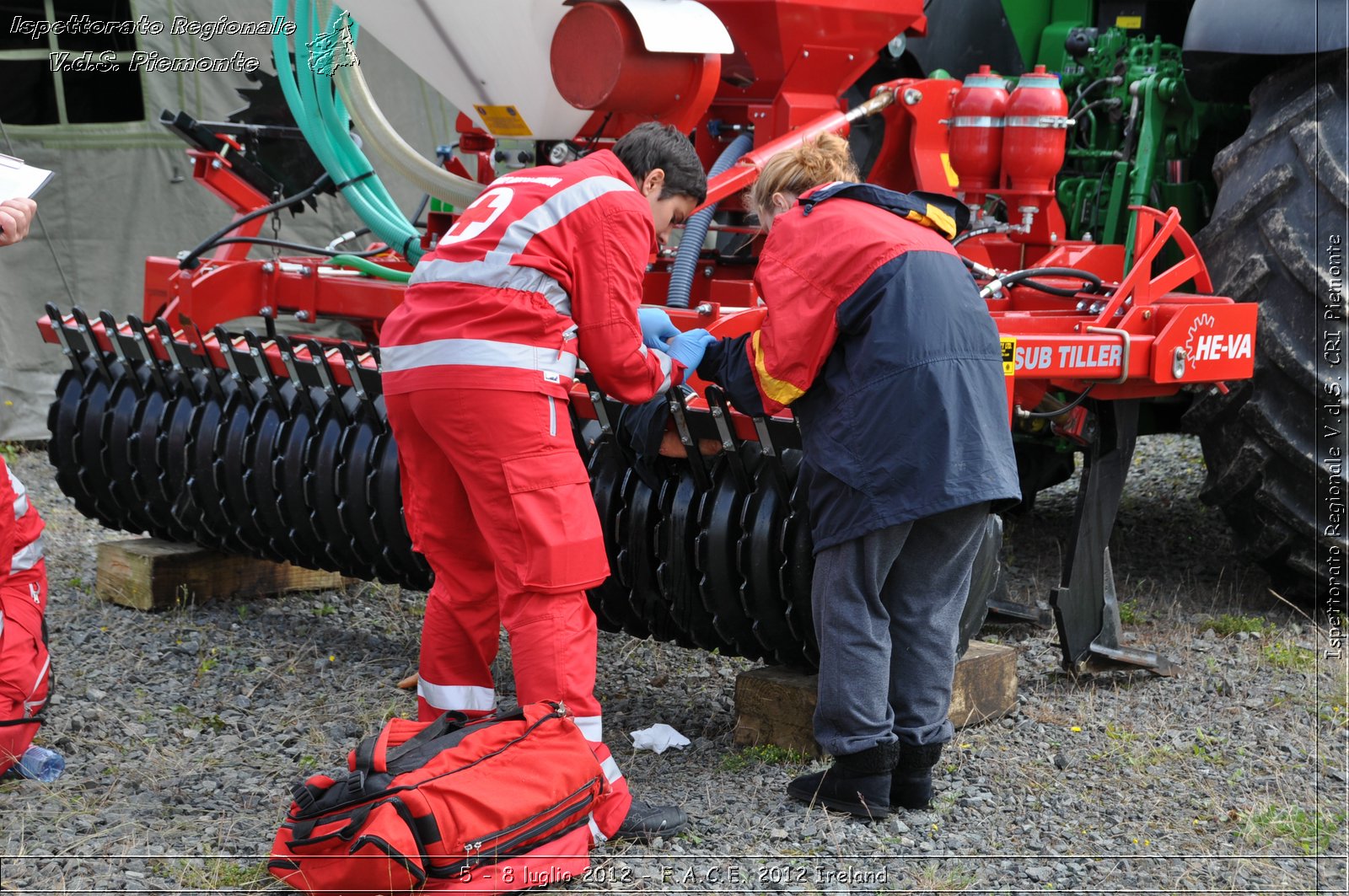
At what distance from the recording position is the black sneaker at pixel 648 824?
2969 millimetres

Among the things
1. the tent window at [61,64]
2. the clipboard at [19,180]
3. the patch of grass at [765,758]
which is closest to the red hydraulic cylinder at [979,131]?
the patch of grass at [765,758]

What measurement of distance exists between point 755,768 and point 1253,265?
2069 millimetres

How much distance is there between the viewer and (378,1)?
3.96 metres

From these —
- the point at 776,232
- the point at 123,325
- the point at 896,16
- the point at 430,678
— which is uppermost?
the point at 896,16

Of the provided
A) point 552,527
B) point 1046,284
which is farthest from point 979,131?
point 552,527

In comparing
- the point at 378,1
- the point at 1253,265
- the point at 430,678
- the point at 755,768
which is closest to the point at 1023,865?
the point at 755,768

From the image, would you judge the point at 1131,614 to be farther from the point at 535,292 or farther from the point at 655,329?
the point at 535,292

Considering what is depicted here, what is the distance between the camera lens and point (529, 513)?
115 inches

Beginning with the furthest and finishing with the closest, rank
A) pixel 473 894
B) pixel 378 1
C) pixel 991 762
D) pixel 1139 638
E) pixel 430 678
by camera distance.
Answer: pixel 1139 638 < pixel 378 1 < pixel 991 762 < pixel 430 678 < pixel 473 894

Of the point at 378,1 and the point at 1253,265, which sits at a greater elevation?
the point at 378,1

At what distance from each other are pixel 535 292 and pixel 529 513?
0.45 meters

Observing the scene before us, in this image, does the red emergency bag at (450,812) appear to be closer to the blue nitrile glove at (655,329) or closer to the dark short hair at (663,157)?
the blue nitrile glove at (655,329)

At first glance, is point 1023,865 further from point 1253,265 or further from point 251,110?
point 251,110

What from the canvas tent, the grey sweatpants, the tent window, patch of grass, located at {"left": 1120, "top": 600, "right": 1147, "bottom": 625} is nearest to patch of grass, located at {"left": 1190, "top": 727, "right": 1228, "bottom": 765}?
the grey sweatpants
